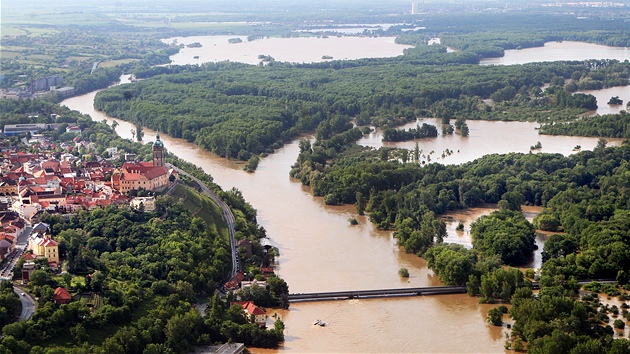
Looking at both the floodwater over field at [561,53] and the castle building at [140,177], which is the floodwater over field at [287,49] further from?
the castle building at [140,177]

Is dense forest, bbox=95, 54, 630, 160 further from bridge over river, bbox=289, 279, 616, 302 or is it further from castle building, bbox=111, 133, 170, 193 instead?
bridge over river, bbox=289, 279, 616, 302

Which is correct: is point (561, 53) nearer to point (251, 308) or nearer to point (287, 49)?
point (287, 49)

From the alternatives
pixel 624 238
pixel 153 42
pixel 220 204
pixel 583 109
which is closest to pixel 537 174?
pixel 624 238

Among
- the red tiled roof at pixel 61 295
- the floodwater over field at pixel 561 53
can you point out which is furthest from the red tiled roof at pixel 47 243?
the floodwater over field at pixel 561 53

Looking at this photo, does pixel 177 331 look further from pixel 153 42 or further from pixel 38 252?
pixel 153 42

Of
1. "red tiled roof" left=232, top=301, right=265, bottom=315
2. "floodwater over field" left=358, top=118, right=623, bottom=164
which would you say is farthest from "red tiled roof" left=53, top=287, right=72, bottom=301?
"floodwater over field" left=358, top=118, right=623, bottom=164

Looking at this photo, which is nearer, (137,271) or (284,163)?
(137,271)

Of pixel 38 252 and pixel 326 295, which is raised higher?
pixel 38 252
